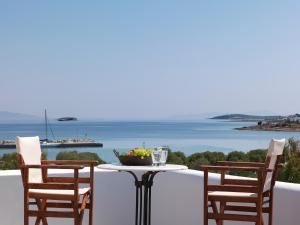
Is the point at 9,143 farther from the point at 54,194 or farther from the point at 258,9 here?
the point at 54,194

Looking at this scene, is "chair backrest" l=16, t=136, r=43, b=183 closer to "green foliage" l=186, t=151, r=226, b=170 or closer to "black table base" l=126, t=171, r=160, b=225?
"black table base" l=126, t=171, r=160, b=225

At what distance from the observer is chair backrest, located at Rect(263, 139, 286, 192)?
14.4 feet

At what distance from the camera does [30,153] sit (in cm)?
491

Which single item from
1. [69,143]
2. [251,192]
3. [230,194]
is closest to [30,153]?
[230,194]

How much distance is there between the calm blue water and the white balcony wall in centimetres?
795

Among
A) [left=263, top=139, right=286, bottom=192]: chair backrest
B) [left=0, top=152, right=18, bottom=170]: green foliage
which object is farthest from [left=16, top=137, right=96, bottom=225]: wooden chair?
[left=0, top=152, right=18, bottom=170]: green foliage

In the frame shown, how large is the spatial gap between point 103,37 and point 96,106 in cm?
326

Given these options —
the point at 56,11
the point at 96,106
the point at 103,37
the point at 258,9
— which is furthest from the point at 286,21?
the point at 96,106

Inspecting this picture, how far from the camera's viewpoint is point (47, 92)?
77.0 feet

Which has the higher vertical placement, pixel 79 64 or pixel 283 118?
pixel 79 64

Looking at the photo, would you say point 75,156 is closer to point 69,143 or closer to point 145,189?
point 145,189

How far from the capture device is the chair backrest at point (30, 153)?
188 inches

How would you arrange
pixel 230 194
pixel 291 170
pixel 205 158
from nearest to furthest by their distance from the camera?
pixel 230 194 → pixel 291 170 → pixel 205 158

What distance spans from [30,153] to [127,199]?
130 centimetres
